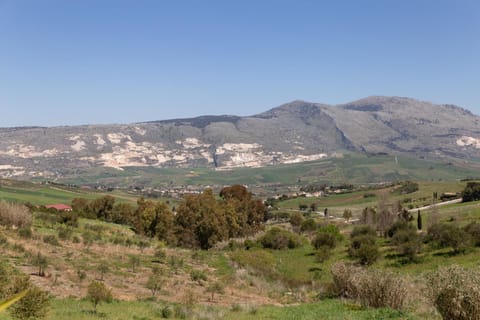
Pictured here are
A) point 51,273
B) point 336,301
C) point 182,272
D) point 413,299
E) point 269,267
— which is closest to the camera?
point 413,299

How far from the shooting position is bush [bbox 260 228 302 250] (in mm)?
67000

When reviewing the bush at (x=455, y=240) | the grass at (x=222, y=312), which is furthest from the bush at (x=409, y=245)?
the grass at (x=222, y=312)

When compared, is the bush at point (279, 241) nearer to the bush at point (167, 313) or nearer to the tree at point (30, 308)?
the bush at point (167, 313)

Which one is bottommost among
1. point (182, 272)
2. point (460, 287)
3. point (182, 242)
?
point (182, 242)

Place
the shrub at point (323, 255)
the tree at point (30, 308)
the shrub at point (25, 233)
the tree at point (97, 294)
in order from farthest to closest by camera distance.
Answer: the shrub at point (323, 255)
the shrub at point (25, 233)
the tree at point (97, 294)
the tree at point (30, 308)

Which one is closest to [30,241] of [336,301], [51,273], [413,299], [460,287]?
[51,273]

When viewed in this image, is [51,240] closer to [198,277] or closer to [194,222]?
[198,277]

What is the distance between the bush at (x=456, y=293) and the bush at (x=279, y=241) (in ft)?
171

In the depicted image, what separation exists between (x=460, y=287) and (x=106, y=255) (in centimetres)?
3397

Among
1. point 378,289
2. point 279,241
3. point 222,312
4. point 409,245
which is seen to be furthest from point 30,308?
point 279,241

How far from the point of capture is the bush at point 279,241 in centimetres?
6700

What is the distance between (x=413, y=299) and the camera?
22.9 meters

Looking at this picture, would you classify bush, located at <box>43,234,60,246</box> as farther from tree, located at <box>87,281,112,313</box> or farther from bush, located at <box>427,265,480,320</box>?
bush, located at <box>427,265,480,320</box>

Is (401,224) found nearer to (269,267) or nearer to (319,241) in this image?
(319,241)
